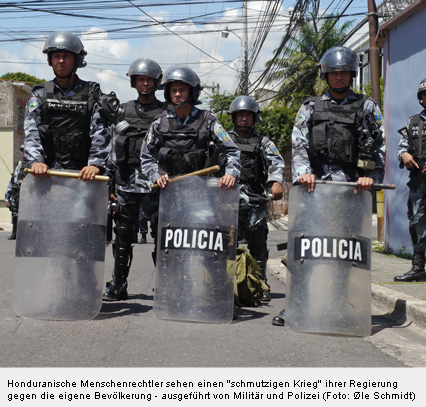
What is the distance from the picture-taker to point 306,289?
4594mm

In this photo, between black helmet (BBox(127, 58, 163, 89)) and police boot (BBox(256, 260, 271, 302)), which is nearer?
black helmet (BBox(127, 58, 163, 89))

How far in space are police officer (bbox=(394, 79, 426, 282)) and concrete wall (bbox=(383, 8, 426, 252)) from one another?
3.05 metres

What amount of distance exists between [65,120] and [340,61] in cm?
224

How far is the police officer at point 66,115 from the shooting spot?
17.3 ft

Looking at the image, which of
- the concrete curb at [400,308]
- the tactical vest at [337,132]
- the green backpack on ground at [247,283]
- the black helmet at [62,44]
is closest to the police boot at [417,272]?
the concrete curb at [400,308]

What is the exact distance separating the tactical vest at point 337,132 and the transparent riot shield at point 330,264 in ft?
1.43

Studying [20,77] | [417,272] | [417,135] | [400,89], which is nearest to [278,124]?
[400,89]

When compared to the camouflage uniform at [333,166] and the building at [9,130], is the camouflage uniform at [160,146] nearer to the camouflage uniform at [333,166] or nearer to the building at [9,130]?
the camouflage uniform at [333,166]

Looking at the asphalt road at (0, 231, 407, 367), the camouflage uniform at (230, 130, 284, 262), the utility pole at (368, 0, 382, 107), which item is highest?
the utility pole at (368, 0, 382, 107)

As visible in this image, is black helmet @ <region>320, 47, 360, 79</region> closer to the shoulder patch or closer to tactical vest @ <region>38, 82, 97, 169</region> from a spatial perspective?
the shoulder patch

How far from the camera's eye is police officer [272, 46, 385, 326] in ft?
16.3

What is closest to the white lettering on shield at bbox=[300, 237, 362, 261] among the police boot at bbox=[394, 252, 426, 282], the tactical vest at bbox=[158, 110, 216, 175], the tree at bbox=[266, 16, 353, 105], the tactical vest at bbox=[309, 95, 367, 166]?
the tactical vest at bbox=[309, 95, 367, 166]

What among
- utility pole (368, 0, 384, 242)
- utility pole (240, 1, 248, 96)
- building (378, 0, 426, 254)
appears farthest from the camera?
utility pole (240, 1, 248, 96)
